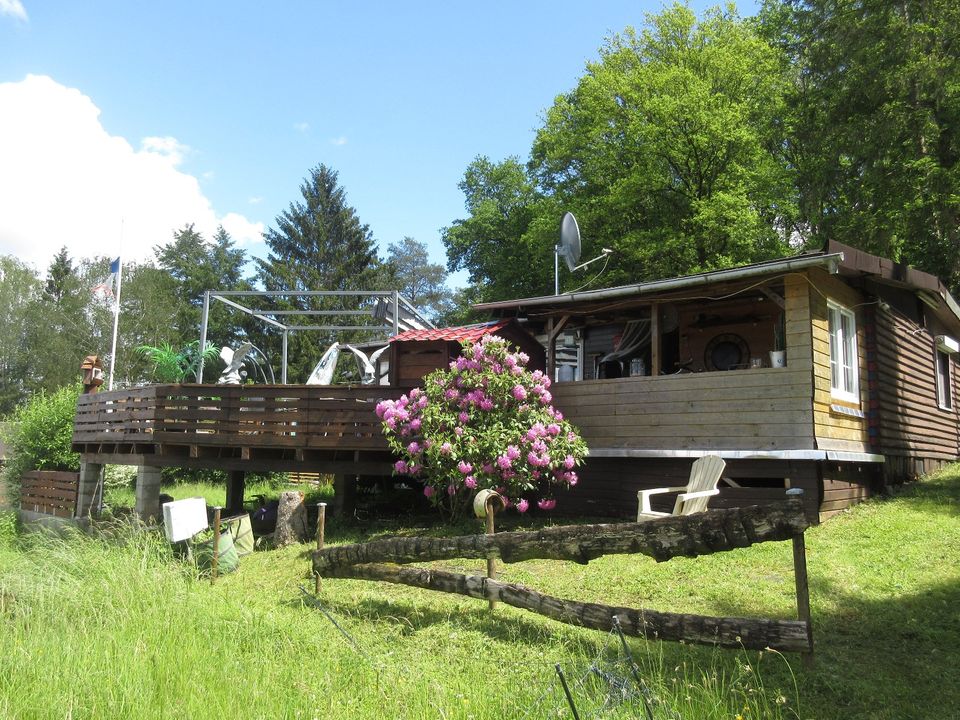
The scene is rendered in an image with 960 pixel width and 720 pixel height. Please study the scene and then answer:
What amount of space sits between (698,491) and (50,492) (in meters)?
16.3

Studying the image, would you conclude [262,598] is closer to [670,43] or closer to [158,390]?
[158,390]

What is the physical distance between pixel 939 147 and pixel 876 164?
1653 mm

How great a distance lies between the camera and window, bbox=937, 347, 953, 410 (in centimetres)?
1442

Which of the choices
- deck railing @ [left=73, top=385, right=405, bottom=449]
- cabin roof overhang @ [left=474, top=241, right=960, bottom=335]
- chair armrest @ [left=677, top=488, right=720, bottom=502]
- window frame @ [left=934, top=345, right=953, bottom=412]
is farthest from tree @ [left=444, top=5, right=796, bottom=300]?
chair armrest @ [left=677, top=488, right=720, bottom=502]

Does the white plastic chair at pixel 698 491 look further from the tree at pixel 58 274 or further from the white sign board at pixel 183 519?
the tree at pixel 58 274

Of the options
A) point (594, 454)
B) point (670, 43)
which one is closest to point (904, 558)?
point (594, 454)

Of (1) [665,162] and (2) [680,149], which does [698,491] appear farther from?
(1) [665,162]

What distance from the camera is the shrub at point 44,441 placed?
19016mm

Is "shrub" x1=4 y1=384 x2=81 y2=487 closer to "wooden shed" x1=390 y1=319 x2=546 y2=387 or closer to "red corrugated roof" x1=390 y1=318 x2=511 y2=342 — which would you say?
"wooden shed" x1=390 y1=319 x2=546 y2=387

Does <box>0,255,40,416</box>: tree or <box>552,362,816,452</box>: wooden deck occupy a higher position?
<box>0,255,40,416</box>: tree

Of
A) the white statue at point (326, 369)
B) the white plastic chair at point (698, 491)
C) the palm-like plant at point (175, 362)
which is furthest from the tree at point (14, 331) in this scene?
the white plastic chair at point (698, 491)

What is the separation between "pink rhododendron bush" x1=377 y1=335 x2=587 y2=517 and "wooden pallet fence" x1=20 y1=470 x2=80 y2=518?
10614 mm

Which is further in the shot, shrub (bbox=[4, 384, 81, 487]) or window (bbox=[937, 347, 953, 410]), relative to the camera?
shrub (bbox=[4, 384, 81, 487])

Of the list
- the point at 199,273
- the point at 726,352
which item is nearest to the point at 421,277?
the point at 199,273
